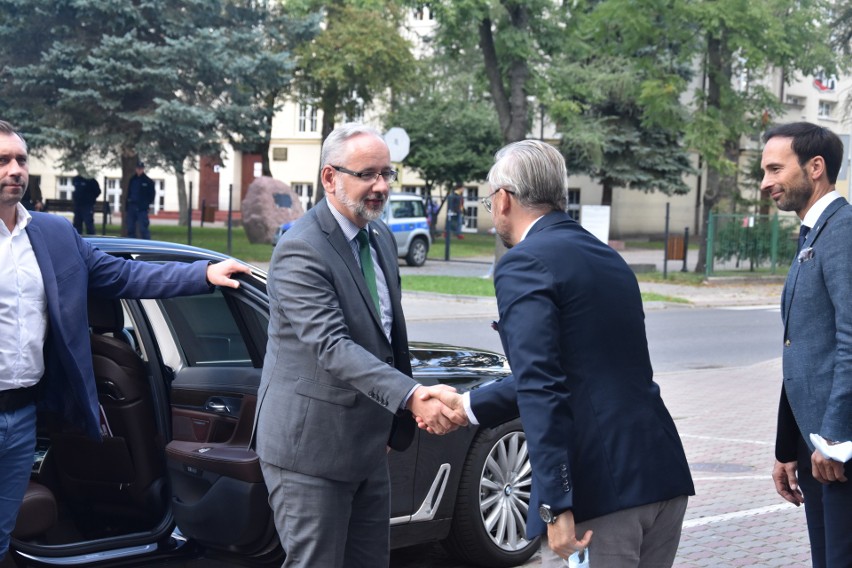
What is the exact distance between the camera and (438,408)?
3469 mm

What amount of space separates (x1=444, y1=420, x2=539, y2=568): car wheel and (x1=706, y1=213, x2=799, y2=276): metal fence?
73.8ft

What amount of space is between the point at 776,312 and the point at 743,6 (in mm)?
7110

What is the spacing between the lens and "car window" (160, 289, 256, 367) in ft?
15.5

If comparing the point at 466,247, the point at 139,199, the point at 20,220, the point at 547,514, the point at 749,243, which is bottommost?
the point at 466,247

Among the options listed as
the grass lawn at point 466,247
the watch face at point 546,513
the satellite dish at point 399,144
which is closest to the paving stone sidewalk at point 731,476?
the watch face at point 546,513

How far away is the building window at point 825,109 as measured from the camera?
54.7m

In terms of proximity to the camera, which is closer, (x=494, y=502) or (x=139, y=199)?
(x=494, y=502)

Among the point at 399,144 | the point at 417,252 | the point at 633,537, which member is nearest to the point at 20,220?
the point at 633,537

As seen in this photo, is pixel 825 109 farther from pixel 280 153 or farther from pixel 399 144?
pixel 399 144

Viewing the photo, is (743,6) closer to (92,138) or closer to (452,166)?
(92,138)

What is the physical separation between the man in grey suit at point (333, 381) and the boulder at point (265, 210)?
28.3m

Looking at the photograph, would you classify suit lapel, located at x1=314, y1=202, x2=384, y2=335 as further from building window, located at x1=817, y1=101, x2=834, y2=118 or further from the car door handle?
building window, located at x1=817, y1=101, x2=834, y2=118

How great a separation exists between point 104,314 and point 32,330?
2.29 ft

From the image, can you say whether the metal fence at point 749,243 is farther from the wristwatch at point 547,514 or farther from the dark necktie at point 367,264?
the wristwatch at point 547,514
